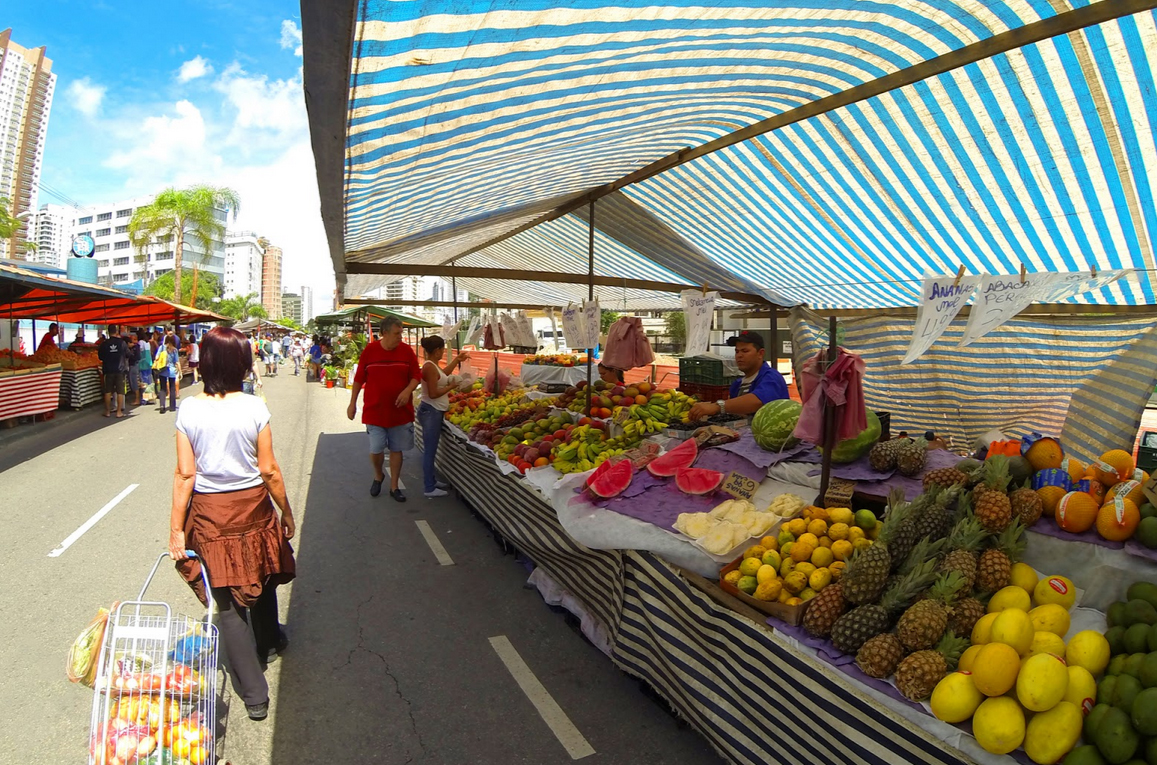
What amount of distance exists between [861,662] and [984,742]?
0.43 metres

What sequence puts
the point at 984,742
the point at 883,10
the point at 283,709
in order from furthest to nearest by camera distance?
the point at 283,709
the point at 883,10
the point at 984,742

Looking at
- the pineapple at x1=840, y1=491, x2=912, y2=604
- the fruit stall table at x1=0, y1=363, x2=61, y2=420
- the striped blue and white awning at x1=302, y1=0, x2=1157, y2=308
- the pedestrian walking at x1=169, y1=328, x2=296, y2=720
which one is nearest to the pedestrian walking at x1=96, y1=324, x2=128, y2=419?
the fruit stall table at x1=0, y1=363, x2=61, y2=420

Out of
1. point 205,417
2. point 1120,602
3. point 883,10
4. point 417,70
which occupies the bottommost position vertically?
point 1120,602

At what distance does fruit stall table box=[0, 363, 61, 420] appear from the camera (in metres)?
11.2

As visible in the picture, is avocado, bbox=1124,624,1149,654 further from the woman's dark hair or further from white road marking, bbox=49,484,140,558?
white road marking, bbox=49,484,140,558

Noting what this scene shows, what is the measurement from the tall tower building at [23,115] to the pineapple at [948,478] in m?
127

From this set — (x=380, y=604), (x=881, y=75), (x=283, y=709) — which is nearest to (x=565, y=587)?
(x=380, y=604)

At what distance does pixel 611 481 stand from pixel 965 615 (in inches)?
89.8

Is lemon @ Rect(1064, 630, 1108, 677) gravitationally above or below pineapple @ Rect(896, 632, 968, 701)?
above

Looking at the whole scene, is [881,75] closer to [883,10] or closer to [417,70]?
[883,10]

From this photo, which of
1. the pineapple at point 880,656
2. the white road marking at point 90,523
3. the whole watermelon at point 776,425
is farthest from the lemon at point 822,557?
the white road marking at point 90,523

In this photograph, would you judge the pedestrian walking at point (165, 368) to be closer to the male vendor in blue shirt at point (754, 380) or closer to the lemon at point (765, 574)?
the male vendor in blue shirt at point (754, 380)

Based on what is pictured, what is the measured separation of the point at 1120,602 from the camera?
230 cm

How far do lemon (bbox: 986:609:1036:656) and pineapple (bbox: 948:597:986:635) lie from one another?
21 centimetres
